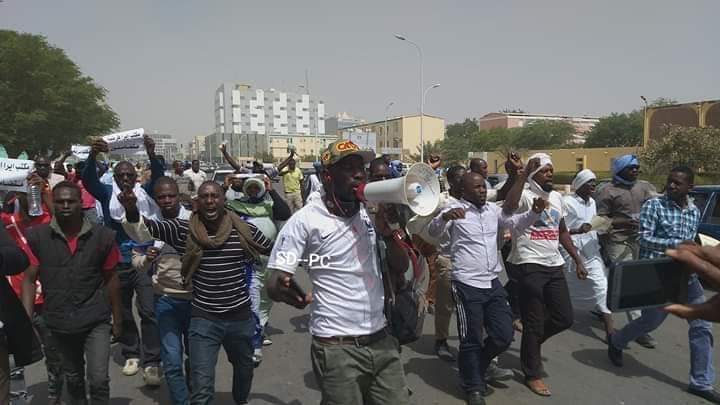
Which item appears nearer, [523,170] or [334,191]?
[334,191]

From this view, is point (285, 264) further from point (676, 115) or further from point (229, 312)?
point (676, 115)

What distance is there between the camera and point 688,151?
81.9 feet

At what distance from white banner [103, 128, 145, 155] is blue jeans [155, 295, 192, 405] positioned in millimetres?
2063

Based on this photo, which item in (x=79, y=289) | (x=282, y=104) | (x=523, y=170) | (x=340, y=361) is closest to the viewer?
(x=340, y=361)

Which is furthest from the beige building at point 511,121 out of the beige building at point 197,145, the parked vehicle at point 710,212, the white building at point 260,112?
the parked vehicle at point 710,212

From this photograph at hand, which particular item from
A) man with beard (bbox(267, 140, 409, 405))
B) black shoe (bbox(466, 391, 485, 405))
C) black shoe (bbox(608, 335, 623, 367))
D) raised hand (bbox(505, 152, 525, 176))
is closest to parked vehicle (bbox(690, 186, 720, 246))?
black shoe (bbox(608, 335, 623, 367))

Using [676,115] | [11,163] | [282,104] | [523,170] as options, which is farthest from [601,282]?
[282,104]

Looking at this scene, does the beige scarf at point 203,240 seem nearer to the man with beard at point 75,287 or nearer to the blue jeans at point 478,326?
the man with beard at point 75,287

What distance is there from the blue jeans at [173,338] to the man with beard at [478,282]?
197cm

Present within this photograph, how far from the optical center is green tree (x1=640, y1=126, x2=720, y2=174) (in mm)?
24328

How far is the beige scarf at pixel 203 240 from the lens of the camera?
3221 mm

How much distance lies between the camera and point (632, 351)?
5.02 m

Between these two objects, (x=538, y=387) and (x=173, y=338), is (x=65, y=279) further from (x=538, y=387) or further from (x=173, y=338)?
(x=538, y=387)

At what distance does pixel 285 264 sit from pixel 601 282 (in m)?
4.16
